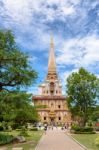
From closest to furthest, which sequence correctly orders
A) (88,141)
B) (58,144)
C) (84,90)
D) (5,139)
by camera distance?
(5,139) < (58,144) < (88,141) < (84,90)

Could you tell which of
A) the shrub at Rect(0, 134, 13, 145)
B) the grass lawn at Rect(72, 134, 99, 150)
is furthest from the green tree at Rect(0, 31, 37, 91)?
the grass lawn at Rect(72, 134, 99, 150)

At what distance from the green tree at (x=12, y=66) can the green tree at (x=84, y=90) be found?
38.1m

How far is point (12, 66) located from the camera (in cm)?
4125

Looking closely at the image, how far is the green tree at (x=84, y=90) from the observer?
261ft

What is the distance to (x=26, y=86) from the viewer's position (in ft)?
141

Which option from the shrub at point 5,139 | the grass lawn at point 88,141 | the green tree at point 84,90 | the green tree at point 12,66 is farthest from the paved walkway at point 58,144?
the green tree at point 84,90

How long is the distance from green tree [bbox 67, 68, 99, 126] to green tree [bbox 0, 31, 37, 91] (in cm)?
3807

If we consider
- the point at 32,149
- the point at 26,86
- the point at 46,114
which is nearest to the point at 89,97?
the point at 26,86

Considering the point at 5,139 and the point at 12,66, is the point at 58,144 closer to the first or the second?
the point at 5,139

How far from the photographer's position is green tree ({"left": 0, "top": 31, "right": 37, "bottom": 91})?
4106cm

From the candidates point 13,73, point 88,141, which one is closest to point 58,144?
point 88,141

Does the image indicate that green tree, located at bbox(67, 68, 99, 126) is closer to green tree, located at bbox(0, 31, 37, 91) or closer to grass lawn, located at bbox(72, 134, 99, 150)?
grass lawn, located at bbox(72, 134, 99, 150)

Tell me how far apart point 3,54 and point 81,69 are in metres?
42.7

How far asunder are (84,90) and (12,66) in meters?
40.5
